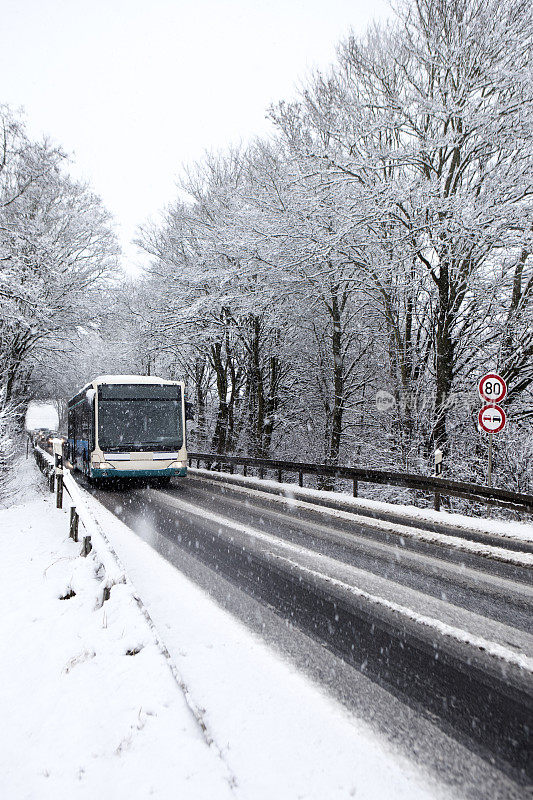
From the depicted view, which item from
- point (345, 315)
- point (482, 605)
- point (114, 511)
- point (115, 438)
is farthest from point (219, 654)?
point (345, 315)

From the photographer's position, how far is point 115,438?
50.6 feet

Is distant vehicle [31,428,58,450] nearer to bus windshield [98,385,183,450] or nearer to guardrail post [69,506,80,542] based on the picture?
bus windshield [98,385,183,450]

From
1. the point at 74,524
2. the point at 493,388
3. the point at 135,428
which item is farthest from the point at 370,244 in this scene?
the point at 74,524

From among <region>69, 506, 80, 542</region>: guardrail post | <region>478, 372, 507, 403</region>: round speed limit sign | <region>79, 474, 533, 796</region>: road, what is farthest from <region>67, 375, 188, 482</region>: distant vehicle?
<region>478, 372, 507, 403</region>: round speed limit sign

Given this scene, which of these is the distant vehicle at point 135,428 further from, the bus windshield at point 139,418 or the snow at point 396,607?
the snow at point 396,607

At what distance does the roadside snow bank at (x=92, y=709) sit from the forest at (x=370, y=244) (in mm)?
8441

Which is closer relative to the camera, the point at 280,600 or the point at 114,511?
the point at 280,600

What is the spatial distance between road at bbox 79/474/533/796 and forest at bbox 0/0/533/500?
18.3 ft

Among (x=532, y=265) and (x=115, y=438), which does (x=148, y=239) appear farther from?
(x=532, y=265)

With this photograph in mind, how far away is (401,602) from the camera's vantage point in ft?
17.1

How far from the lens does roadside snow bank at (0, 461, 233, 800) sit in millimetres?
2770

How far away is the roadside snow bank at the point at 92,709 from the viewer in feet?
9.09

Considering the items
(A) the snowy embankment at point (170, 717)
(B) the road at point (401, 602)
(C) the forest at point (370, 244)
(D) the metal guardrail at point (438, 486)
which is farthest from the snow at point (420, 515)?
(A) the snowy embankment at point (170, 717)

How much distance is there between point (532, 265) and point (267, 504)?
29.3 ft
